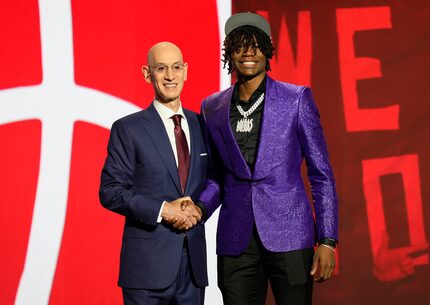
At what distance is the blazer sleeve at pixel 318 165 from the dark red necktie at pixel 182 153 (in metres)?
0.40

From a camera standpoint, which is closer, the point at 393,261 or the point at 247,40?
the point at 247,40

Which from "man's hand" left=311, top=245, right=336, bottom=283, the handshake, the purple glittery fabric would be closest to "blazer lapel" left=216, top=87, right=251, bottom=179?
the purple glittery fabric

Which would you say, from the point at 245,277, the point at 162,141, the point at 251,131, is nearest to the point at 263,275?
the point at 245,277

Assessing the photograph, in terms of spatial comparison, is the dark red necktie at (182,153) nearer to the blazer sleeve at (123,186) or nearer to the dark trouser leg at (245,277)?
the blazer sleeve at (123,186)

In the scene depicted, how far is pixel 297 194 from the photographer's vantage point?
220 cm

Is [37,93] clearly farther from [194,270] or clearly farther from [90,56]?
[194,270]

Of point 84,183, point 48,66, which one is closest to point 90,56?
point 48,66

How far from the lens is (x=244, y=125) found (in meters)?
2.23

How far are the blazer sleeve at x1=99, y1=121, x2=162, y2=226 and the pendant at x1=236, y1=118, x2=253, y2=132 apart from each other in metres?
0.35

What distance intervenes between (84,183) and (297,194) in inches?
66.7

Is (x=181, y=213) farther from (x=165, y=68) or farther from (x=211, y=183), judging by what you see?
(x=165, y=68)

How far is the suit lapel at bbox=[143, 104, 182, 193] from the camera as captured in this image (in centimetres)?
235

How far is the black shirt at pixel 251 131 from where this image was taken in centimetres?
221

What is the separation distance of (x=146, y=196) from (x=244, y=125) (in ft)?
1.30
